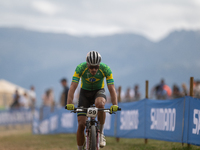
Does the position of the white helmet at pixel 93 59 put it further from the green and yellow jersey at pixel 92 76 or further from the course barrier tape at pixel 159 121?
the course barrier tape at pixel 159 121

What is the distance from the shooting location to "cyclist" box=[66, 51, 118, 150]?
705 centimetres

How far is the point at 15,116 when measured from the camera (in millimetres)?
24172

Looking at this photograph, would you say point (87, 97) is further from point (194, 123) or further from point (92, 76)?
point (194, 123)

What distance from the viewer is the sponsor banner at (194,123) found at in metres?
9.02

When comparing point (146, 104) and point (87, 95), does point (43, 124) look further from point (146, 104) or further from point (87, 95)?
point (87, 95)

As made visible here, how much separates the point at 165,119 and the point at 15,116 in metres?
15.5

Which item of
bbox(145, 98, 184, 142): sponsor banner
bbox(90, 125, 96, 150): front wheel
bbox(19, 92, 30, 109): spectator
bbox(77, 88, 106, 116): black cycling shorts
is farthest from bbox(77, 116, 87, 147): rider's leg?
bbox(19, 92, 30, 109): spectator

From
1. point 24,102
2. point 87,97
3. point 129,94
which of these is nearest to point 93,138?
point 87,97

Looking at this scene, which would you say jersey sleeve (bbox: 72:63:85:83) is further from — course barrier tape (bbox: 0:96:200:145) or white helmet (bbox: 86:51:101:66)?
course barrier tape (bbox: 0:96:200:145)

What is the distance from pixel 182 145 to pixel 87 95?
3.47 m

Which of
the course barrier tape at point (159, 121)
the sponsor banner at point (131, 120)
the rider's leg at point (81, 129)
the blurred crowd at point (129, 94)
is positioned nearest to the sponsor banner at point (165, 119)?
the course barrier tape at point (159, 121)

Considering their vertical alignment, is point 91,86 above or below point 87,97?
above

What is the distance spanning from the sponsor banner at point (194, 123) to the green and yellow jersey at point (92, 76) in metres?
2.73

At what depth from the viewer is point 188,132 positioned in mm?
9484
